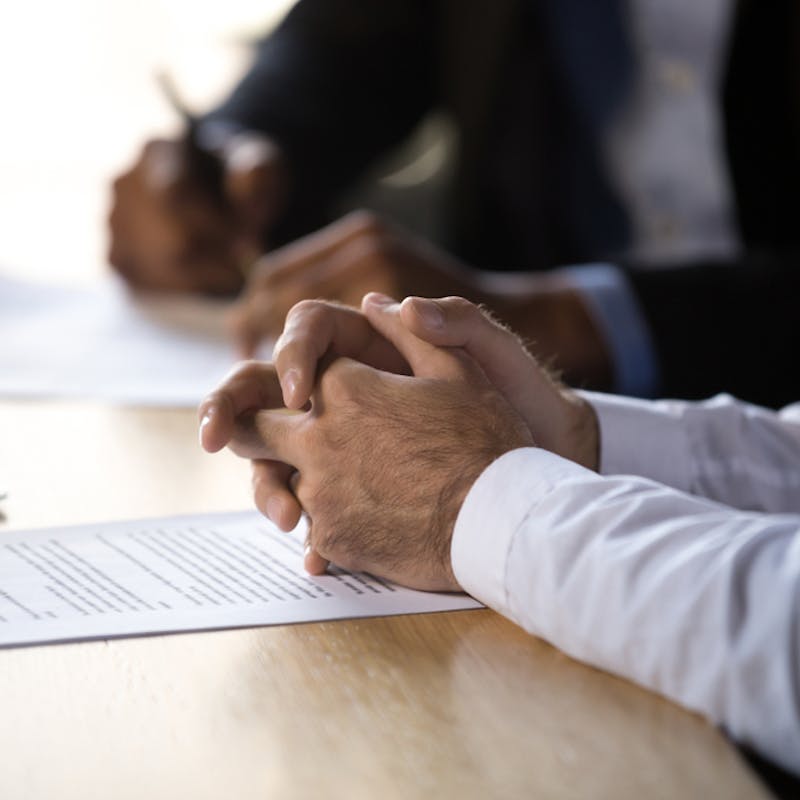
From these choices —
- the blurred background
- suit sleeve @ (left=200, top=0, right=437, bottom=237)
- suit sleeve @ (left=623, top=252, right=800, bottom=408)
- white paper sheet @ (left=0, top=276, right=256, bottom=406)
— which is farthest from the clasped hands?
the blurred background

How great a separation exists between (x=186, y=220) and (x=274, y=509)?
88 cm

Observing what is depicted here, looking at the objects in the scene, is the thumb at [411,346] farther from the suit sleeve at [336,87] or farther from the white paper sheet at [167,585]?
the suit sleeve at [336,87]

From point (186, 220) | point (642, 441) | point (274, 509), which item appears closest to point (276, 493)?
point (274, 509)

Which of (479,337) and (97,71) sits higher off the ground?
(97,71)

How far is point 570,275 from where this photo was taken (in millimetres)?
1175

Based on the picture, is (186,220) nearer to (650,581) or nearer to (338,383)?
(338,383)

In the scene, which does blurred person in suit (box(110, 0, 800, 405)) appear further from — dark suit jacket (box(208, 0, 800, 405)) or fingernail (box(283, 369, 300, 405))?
fingernail (box(283, 369, 300, 405))

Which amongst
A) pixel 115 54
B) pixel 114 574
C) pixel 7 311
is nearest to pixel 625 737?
pixel 114 574

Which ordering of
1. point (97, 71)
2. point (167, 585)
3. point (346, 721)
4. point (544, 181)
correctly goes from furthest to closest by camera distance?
point (97, 71) → point (544, 181) → point (167, 585) → point (346, 721)

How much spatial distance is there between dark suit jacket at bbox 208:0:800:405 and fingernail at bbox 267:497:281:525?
60cm

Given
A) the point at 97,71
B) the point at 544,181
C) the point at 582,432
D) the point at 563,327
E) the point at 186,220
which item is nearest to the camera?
the point at 582,432

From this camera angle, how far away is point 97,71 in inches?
135

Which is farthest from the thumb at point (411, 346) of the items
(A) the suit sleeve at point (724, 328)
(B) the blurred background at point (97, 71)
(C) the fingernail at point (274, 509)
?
(B) the blurred background at point (97, 71)

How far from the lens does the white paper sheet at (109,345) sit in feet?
3.28
